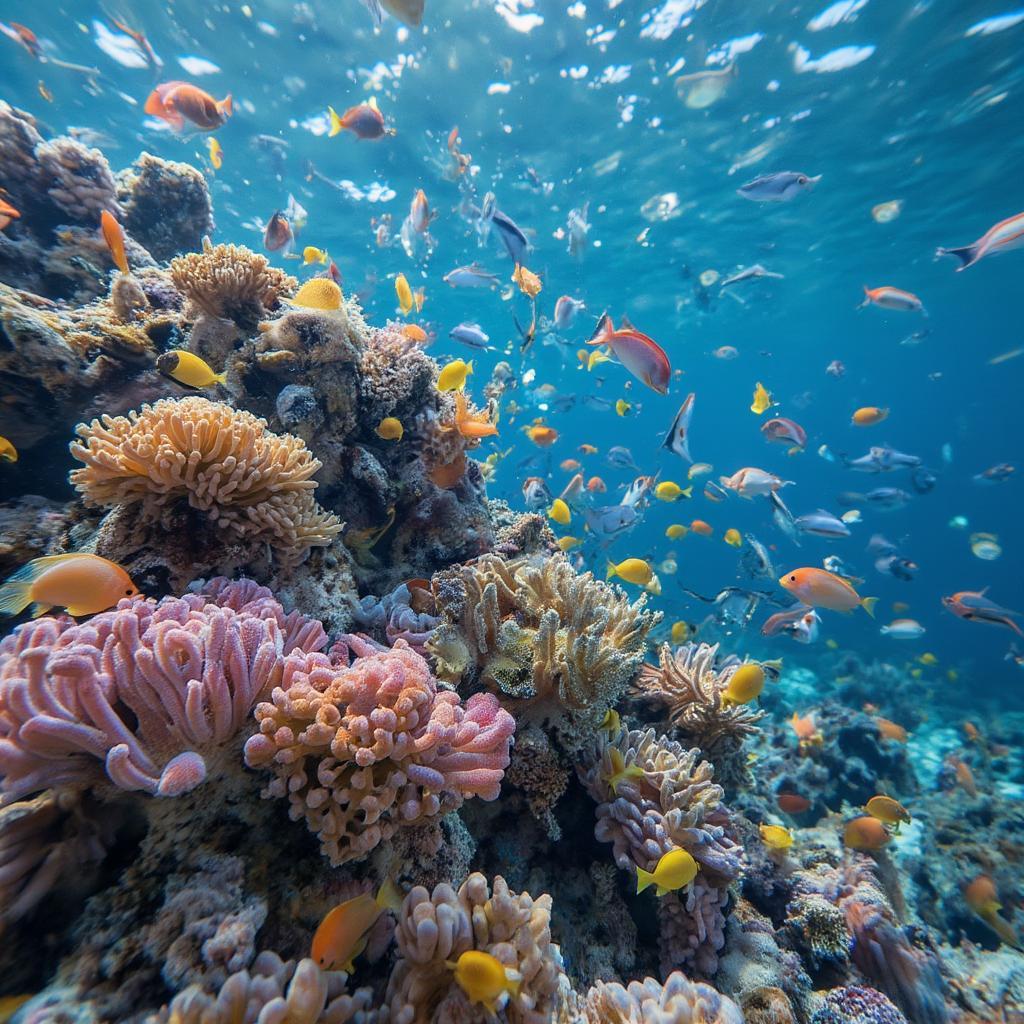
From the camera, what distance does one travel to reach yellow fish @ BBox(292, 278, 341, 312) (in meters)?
3.58

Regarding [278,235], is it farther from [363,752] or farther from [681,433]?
[363,752]

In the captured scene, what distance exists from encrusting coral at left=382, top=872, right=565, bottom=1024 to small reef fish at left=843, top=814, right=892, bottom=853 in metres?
4.38

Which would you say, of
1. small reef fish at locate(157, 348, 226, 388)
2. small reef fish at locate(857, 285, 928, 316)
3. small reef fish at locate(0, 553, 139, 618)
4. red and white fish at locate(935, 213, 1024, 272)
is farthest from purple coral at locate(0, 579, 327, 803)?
small reef fish at locate(857, 285, 928, 316)

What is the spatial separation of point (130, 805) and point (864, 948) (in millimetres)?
4615

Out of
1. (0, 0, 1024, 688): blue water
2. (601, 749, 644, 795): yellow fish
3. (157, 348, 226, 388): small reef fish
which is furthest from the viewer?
(0, 0, 1024, 688): blue water

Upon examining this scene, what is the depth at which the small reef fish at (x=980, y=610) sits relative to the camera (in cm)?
791

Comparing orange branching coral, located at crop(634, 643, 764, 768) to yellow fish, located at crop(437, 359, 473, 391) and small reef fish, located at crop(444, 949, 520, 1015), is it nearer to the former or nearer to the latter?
small reef fish, located at crop(444, 949, 520, 1015)

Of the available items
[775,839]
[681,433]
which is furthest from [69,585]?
[775,839]

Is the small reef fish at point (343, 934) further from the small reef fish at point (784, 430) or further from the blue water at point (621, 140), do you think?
the small reef fish at point (784, 430)

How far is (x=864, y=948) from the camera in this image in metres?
3.33

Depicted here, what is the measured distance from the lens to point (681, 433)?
15.5 ft

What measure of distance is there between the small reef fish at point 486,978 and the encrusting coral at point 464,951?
27 millimetres

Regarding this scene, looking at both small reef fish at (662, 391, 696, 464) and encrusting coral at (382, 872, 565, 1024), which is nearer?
encrusting coral at (382, 872, 565, 1024)

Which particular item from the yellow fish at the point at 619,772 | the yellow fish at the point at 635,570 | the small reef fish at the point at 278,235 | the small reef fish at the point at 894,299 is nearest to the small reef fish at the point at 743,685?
the yellow fish at the point at 619,772
